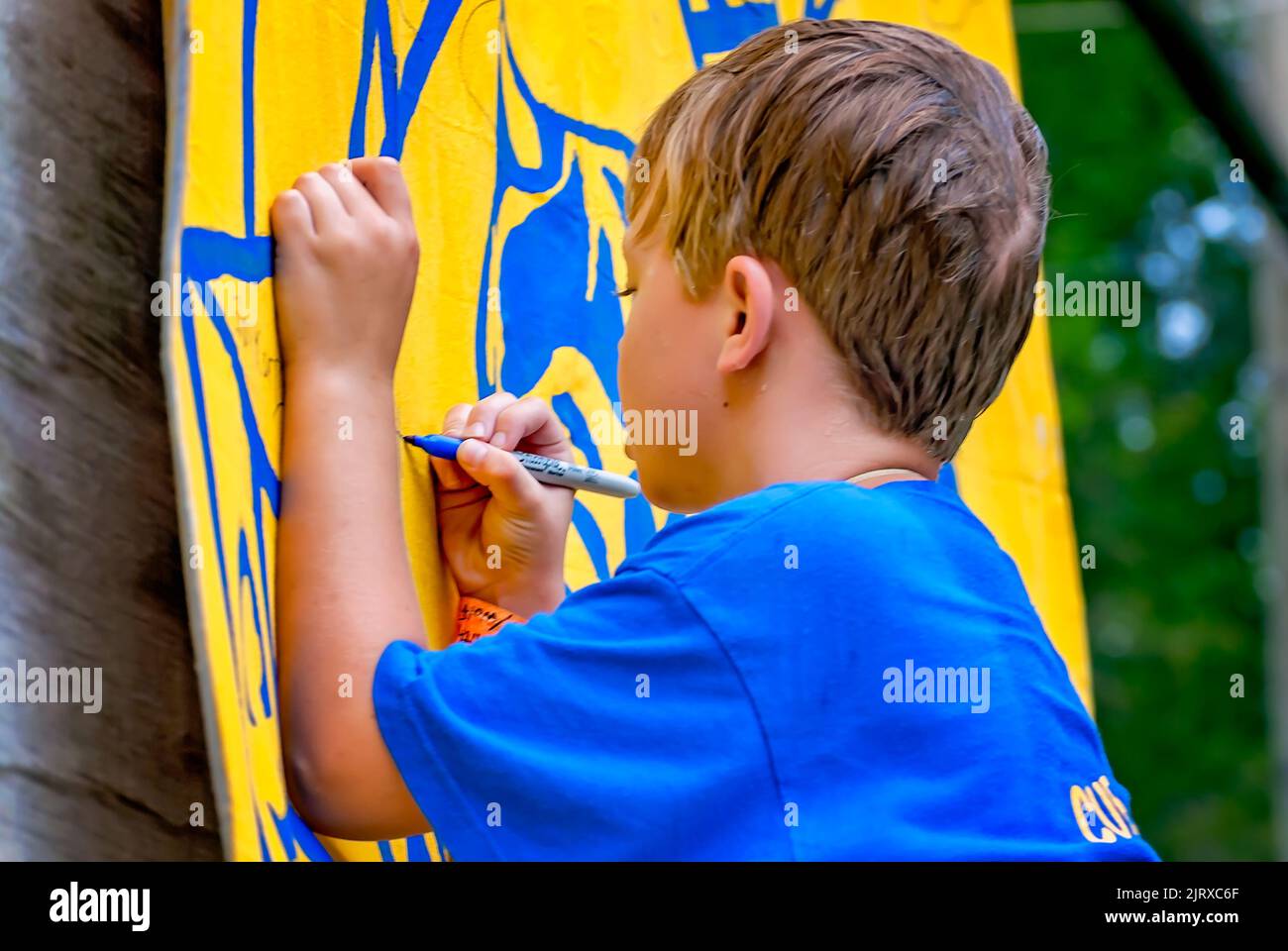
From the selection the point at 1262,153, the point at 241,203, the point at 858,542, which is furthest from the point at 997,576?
the point at 1262,153

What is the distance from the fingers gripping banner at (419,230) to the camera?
0.93m

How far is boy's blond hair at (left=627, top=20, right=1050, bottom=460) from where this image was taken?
104 centimetres

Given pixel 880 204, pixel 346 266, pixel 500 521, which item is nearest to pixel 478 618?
pixel 500 521

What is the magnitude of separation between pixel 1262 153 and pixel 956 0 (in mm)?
422

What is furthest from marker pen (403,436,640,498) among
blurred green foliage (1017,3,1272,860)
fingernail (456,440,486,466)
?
blurred green foliage (1017,3,1272,860)

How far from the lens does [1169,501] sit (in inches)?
324

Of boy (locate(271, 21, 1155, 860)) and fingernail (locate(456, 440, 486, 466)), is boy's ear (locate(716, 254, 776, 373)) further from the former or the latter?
fingernail (locate(456, 440, 486, 466))

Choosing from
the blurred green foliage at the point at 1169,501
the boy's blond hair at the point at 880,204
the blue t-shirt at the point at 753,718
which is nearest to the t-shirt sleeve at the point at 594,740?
the blue t-shirt at the point at 753,718

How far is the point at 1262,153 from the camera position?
2043 millimetres

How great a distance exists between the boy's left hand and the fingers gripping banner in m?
0.01

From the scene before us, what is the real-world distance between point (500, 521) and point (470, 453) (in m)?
0.07

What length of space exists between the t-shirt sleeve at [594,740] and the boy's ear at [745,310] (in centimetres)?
17

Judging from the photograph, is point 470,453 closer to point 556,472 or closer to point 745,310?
point 556,472
